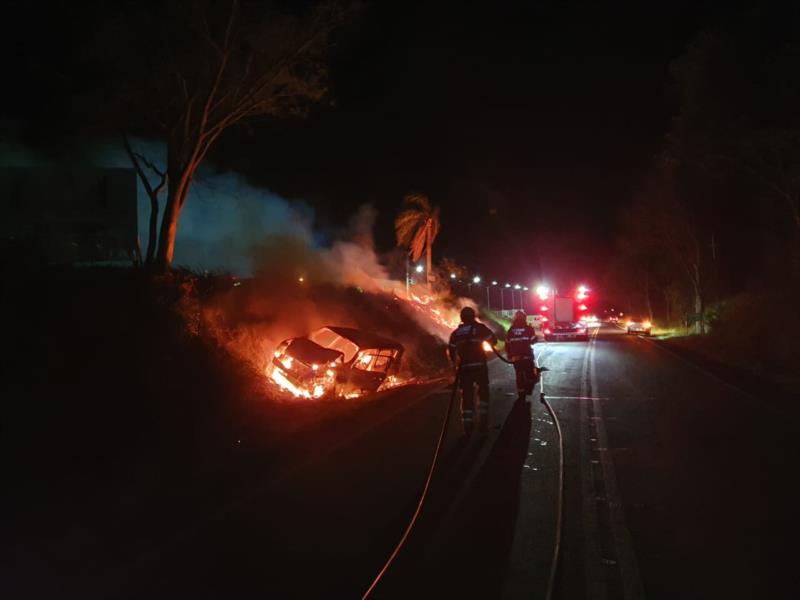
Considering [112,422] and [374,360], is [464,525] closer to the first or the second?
[112,422]

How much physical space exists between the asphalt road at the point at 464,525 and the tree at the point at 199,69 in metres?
8.69

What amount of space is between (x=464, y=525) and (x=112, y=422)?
4770mm

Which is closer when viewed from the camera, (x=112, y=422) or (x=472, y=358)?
(x=112, y=422)

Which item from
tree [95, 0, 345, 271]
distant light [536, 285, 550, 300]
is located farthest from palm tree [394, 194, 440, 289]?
tree [95, 0, 345, 271]

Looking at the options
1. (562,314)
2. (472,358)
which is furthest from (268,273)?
(562,314)

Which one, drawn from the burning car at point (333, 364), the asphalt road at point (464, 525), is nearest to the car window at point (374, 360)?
the burning car at point (333, 364)

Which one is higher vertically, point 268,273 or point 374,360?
point 268,273

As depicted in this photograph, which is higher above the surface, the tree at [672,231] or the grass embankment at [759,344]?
the tree at [672,231]

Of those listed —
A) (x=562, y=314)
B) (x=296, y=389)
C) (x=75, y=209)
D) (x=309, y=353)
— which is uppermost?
(x=75, y=209)

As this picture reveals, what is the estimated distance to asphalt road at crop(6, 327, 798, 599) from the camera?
4.41 metres

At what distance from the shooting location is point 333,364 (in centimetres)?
1301

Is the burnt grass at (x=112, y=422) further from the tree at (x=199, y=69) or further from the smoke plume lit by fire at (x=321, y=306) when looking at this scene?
the tree at (x=199, y=69)

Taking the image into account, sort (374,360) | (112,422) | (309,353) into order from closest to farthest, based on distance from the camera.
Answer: (112,422), (309,353), (374,360)

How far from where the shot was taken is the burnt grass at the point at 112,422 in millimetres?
5305
